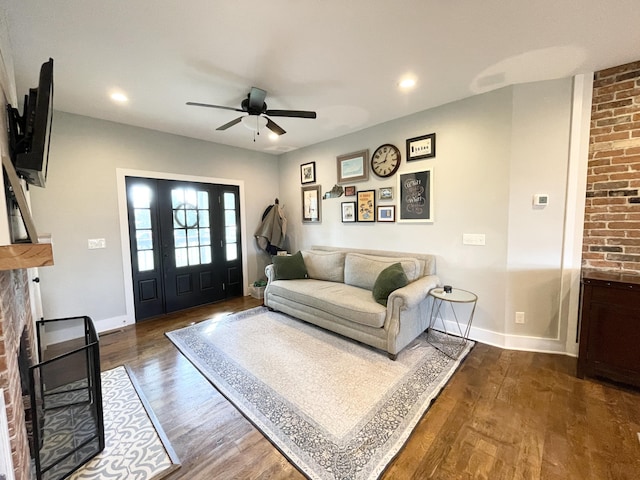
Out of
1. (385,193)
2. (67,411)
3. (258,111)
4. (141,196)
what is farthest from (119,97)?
(385,193)

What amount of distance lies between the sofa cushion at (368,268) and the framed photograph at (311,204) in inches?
43.0

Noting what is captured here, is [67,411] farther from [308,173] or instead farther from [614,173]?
[614,173]

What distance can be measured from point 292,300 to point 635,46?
12.6ft

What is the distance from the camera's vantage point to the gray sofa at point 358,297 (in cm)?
251

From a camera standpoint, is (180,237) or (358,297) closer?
(358,297)

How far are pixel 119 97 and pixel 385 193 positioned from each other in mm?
3168

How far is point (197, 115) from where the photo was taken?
10.3 feet

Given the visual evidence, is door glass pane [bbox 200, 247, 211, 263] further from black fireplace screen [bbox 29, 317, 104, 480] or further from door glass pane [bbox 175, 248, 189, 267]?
black fireplace screen [bbox 29, 317, 104, 480]

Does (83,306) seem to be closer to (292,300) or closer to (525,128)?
(292,300)

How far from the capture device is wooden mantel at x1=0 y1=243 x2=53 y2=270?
1.02m

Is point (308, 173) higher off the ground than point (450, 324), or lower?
higher

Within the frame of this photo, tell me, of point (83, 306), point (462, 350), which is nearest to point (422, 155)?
point (462, 350)

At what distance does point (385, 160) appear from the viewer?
3.49 metres

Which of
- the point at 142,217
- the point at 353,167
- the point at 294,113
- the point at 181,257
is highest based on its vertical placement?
the point at 294,113
